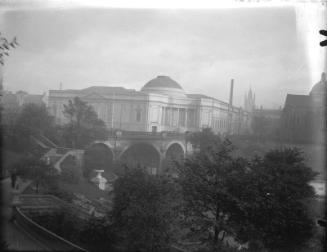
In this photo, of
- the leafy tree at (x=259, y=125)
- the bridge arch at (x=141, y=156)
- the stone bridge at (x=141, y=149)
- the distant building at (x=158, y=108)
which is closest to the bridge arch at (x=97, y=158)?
the stone bridge at (x=141, y=149)

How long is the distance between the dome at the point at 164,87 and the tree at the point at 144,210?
29.8 inches

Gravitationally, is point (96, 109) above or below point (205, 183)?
above

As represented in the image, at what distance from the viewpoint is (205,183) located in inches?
133

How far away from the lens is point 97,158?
3.77 meters

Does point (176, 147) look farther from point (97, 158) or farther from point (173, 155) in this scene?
point (97, 158)

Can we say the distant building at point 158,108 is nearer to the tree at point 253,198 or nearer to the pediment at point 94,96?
the pediment at point 94,96

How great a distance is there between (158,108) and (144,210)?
3.34 ft

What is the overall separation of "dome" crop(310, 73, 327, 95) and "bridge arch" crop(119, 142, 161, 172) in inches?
59.0

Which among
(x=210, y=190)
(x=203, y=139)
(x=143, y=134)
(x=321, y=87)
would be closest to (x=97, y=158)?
(x=143, y=134)

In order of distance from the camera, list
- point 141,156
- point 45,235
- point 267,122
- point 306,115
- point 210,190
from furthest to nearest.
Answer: point 141,156 < point 267,122 < point 306,115 < point 210,190 < point 45,235

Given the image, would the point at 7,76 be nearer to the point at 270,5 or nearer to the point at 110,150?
the point at 110,150

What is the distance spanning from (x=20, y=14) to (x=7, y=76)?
1.91ft

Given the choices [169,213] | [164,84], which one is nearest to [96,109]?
[164,84]

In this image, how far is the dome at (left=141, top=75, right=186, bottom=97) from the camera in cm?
353
